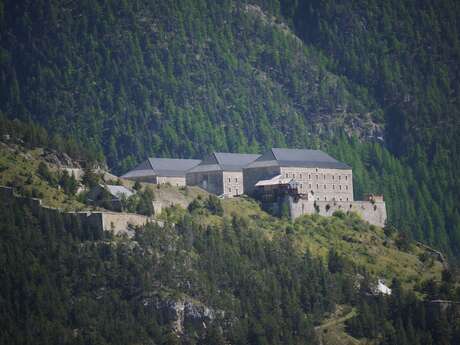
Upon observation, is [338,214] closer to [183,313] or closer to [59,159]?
[59,159]

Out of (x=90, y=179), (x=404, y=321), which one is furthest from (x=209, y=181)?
(x=404, y=321)

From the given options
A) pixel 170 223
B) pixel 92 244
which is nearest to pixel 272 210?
pixel 170 223

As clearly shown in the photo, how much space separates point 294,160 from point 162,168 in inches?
521

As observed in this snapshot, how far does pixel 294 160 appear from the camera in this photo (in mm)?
150250

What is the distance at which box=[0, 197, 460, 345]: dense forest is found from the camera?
365 feet

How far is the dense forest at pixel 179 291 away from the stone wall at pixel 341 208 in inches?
421

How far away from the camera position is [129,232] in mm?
122188

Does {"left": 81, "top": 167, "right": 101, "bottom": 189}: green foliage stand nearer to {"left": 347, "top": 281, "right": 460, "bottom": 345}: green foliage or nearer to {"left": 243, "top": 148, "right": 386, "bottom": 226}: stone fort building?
{"left": 243, "top": 148, "right": 386, "bottom": 226}: stone fort building

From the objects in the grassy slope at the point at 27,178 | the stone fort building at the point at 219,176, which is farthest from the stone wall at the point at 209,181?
the grassy slope at the point at 27,178

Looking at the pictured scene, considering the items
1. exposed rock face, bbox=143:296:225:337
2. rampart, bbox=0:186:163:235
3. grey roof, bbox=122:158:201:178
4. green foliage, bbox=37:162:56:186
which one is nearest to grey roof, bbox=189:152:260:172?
grey roof, bbox=122:158:201:178

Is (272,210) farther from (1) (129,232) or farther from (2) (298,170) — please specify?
(1) (129,232)

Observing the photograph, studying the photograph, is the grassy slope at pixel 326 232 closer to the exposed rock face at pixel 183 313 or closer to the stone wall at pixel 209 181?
the stone wall at pixel 209 181

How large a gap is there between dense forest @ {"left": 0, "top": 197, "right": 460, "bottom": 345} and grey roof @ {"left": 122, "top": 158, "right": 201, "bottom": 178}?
1754 cm

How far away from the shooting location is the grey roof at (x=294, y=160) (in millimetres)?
148750
